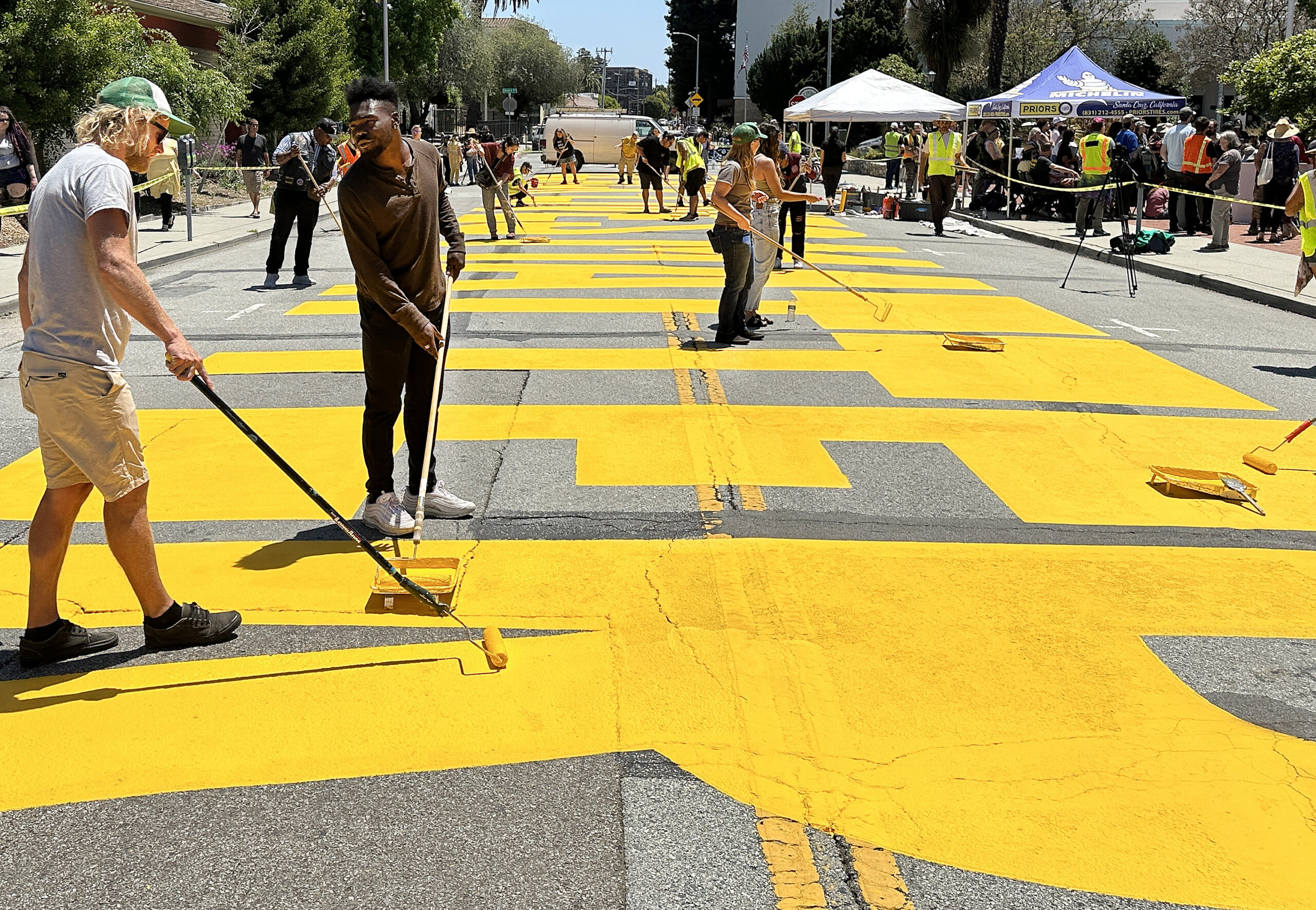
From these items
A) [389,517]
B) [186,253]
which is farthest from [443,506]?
[186,253]

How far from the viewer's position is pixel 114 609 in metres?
5.01

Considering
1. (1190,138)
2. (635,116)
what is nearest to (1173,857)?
(1190,138)

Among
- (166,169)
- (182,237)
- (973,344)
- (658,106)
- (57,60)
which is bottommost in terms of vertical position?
(973,344)

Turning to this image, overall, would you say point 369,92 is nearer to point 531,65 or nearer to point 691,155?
point 691,155

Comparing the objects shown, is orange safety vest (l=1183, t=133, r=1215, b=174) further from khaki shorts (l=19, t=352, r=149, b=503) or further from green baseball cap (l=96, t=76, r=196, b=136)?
khaki shorts (l=19, t=352, r=149, b=503)

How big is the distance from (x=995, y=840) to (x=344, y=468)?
4.61m

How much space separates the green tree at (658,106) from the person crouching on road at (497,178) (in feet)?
431

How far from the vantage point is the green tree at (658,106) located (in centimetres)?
15788

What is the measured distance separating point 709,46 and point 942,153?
87853 millimetres

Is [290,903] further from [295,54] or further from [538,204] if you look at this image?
[295,54]

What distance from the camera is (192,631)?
181 inches

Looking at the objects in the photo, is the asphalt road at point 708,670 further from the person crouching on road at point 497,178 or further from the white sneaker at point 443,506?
the person crouching on road at point 497,178

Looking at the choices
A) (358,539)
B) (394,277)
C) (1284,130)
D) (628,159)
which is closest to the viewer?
(358,539)

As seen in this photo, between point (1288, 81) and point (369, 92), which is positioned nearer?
point (369, 92)
